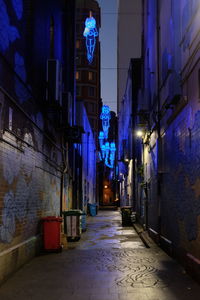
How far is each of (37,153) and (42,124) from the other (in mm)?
1346

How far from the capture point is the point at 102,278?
884 centimetres

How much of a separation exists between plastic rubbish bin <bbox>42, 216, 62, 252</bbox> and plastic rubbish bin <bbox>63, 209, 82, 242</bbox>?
11.9ft

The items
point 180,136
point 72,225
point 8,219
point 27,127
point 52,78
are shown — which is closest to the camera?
point 8,219

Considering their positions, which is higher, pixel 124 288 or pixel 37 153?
pixel 37 153

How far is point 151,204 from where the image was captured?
17.4 m

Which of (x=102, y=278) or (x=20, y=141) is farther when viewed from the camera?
(x=20, y=141)

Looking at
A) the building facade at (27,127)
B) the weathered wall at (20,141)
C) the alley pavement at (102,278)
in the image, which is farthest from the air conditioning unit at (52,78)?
the alley pavement at (102,278)

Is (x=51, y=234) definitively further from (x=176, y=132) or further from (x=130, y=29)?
(x=130, y=29)

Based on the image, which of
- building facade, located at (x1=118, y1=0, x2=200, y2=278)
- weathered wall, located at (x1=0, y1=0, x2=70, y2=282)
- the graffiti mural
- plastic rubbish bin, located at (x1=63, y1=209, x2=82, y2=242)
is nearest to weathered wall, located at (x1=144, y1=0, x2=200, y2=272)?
building facade, located at (x1=118, y1=0, x2=200, y2=278)

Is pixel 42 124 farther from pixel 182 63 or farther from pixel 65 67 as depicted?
pixel 65 67

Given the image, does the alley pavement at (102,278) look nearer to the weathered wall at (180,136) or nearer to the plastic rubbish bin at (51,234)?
the plastic rubbish bin at (51,234)

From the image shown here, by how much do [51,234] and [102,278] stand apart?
4.29 metres

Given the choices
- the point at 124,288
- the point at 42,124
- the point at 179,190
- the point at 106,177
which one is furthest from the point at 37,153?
the point at 106,177

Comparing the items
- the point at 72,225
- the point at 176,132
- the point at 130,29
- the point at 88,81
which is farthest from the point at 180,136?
the point at 88,81
